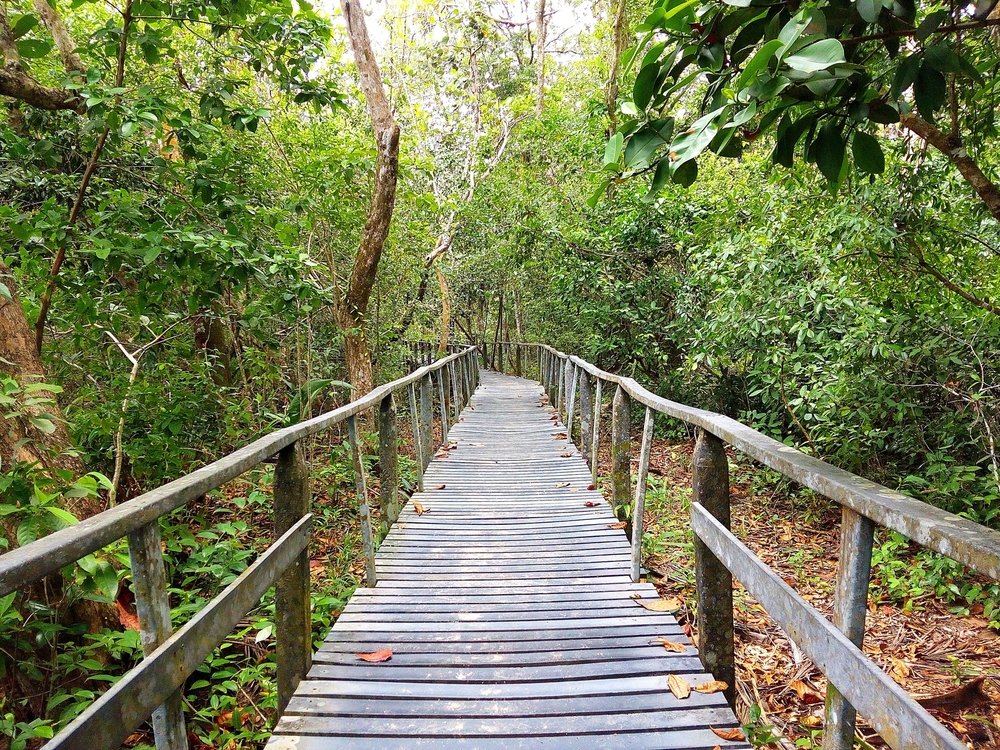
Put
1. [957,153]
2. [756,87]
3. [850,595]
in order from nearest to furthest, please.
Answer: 1. [756,87]
2. [850,595]
3. [957,153]

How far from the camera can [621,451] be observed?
4.23m

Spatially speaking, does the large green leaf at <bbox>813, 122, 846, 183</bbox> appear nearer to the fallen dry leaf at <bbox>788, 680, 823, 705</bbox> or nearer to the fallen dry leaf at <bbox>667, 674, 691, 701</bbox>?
the fallen dry leaf at <bbox>667, 674, 691, 701</bbox>

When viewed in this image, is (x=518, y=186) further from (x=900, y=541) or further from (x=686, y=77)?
(x=686, y=77)

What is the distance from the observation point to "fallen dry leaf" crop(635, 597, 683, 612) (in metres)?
3.05

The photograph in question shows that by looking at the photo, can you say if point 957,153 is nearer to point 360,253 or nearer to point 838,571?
point 838,571

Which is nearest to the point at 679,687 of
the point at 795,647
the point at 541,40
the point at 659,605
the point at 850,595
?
the point at 659,605

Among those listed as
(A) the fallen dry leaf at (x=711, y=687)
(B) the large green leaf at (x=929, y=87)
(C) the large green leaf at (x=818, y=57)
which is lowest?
(A) the fallen dry leaf at (x=711, y=687)

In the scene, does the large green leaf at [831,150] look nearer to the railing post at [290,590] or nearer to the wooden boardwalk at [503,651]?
the wooden boardwalk at [503,651]

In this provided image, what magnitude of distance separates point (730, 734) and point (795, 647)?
1444 millimetres

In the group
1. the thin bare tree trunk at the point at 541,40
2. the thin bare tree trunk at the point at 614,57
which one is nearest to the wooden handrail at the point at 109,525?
the thin bare tree trunk at the point at 614,57

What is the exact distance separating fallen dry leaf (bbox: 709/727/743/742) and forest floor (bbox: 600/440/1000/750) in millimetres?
121

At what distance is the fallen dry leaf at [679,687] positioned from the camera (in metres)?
2.29

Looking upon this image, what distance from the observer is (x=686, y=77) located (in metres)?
1.35

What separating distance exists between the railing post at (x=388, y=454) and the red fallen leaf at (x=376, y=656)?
1566 millimetres
